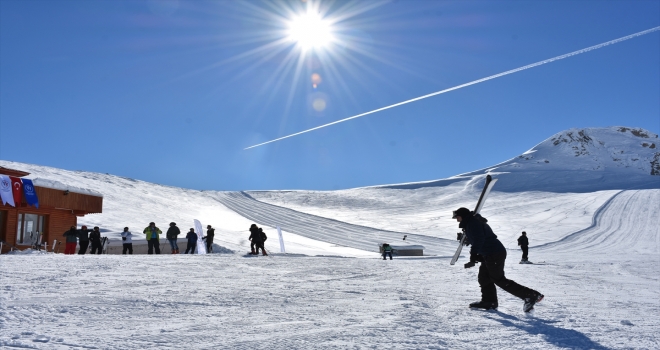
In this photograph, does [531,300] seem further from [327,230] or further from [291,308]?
[327,230]

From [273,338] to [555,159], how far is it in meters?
130

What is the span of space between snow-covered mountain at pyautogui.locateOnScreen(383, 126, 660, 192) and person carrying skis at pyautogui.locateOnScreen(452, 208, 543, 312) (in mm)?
79246

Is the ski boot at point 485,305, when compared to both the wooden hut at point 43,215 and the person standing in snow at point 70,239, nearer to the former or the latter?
the person standing in snow at point 70,239

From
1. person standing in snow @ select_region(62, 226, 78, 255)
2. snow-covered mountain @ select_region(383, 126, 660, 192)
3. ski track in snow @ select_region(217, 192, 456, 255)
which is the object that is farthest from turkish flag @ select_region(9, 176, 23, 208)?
snow-covered mountain @ select_region(383, 126, 660, 192)

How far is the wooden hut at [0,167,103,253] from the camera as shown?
21.6 meters

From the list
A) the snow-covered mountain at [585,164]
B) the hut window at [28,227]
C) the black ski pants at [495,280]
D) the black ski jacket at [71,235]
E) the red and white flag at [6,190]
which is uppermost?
the snow-covered mountain at [585,164]

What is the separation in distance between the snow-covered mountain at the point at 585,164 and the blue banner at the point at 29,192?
71989 mm

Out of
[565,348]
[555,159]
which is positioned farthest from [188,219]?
[555,159]

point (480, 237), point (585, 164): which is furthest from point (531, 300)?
point (585, 164)

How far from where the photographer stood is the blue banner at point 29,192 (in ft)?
71.4

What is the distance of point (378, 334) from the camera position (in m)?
4.87

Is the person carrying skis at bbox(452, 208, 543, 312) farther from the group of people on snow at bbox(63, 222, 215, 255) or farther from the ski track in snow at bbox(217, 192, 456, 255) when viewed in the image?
the ski track in snow at bbox(217, 192, 456, 255)

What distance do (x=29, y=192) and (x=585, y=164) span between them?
4723 inches

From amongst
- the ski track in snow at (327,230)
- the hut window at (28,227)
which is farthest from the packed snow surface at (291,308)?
the ski track in snow at (327,230)
